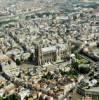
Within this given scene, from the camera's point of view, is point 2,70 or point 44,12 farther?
point 44,12

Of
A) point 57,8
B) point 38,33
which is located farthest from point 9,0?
point 38,33

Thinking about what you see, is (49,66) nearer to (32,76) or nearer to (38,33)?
(32,76)

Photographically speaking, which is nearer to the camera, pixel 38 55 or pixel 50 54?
pixel 38 55

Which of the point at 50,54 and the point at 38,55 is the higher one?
the point at 38,55

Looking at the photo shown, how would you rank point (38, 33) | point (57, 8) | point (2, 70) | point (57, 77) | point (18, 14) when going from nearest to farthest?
point (57, 77), point (2, 70), point (38, 33), point (18, 14), point (57, 8)

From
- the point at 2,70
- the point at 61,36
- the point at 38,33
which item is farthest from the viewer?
the point at 38,33

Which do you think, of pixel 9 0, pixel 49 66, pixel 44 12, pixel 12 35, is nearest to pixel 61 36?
pixel 12 35

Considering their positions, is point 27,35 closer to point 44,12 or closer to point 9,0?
point 44,12

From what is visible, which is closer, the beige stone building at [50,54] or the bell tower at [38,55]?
the bell tower at [38,55]

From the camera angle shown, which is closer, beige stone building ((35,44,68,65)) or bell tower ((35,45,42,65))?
bell tower ((35,45,42,65))
